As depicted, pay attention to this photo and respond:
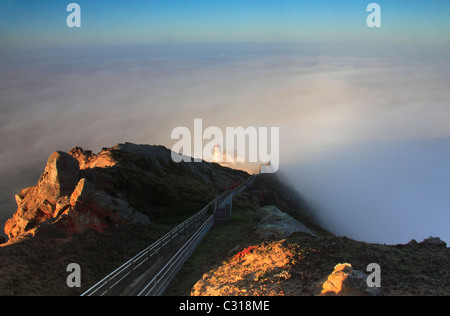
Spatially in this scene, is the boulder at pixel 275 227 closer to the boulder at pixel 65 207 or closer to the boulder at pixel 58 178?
the boulder at pixel 65 207

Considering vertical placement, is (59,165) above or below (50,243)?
above

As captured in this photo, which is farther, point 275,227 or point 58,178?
point 58,178

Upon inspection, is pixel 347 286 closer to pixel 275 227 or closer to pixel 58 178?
pixel 275 227

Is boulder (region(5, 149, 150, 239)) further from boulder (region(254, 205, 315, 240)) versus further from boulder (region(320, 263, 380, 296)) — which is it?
boulder (region(320, 263, 380, 296))

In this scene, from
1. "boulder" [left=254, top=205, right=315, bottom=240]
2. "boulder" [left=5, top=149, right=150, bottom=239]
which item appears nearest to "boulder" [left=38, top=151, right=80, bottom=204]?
"boulder" [left=5, top=149, right=150, bottom=239]

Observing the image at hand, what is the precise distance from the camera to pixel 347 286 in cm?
1390

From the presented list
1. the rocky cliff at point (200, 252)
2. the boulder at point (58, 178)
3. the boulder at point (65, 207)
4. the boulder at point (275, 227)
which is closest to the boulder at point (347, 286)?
the rocky cliff at point (200, 252)

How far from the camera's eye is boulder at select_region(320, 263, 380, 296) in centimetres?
1383

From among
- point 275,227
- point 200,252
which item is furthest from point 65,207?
point 275,227

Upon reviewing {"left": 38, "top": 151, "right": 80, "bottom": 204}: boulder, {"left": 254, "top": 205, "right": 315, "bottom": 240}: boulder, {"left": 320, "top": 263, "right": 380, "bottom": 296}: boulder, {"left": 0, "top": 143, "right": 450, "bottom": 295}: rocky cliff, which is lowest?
{"left": 254, "top": 205, "right": 315, "bottom": 240}: boulder
